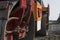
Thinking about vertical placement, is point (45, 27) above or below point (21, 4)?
below

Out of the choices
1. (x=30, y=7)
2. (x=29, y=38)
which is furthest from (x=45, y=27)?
(x=30, y=7)

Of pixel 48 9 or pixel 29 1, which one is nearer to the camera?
pixel 29 1

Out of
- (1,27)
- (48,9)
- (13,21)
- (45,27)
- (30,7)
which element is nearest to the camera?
(1,27)

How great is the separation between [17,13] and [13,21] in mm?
326

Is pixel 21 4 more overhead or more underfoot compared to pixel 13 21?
more overhead

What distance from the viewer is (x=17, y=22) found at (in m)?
6.55

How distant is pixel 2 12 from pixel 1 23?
42 cm

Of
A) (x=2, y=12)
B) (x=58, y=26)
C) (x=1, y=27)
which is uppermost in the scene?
(x=2, y=12)

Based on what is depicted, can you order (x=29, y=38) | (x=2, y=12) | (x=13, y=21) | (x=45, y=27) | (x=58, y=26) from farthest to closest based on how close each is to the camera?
1. (x=58, y=26)
2. (x=45, y=27)
3. (x=29, y=38)
4. (x=13, y=21)
5. (x=2, y=12)

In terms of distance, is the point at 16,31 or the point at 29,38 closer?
the point at 16,31

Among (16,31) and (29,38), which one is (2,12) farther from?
(29,38)

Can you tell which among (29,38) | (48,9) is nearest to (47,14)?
(48,9)

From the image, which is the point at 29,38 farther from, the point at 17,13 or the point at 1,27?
the point at 1,27

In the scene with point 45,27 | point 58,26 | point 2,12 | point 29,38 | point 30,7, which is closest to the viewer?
point 2,12
